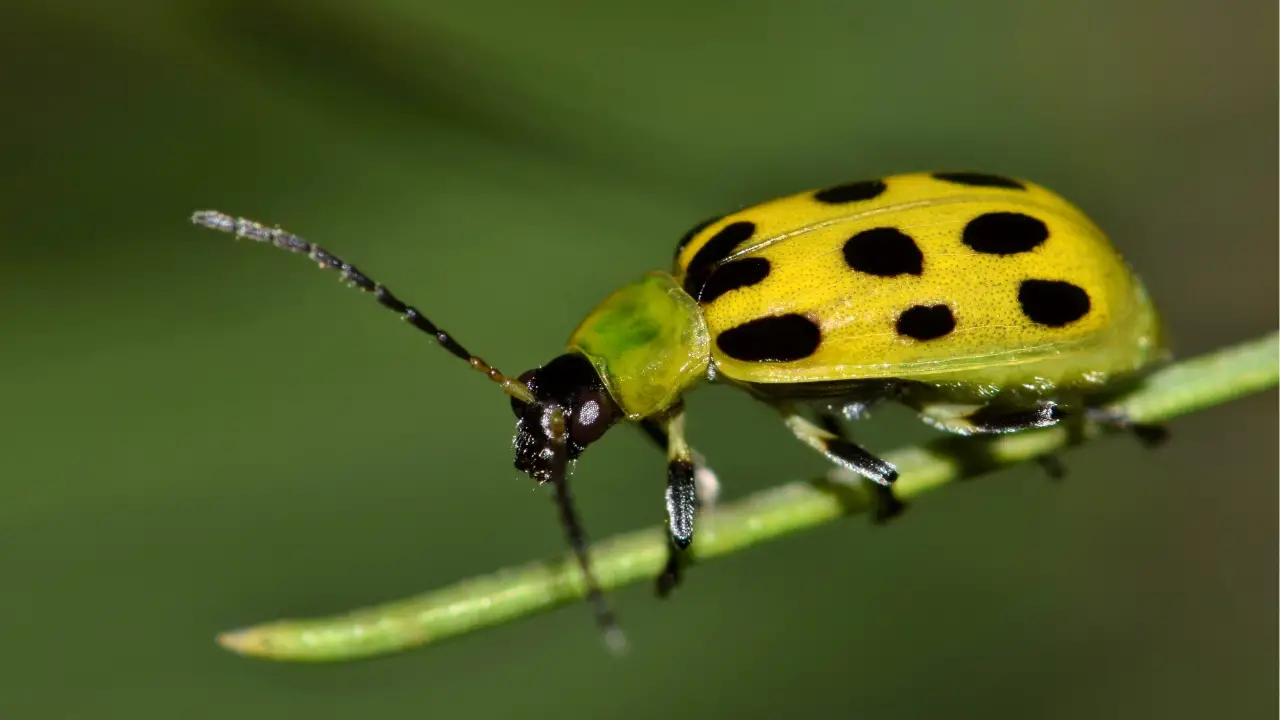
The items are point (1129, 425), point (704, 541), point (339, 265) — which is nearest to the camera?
point (704, 541)

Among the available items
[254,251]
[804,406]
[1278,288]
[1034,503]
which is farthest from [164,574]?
[1278,288]

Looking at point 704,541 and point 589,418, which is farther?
point 589,418

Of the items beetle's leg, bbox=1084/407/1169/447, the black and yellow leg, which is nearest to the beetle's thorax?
the black and yellow leg

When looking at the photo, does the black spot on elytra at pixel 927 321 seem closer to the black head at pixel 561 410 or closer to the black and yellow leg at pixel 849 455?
the black and yellow leg at pixel 849 455

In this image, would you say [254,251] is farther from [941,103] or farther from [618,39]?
[941,103]

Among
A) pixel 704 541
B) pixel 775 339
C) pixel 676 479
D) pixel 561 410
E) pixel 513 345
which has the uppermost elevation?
→ pixel 513 345

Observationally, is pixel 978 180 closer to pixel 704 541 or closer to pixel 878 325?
pixel 878 325

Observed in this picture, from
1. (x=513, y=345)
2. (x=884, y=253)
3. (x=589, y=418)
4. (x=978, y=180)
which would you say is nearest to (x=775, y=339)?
(x=884, y=253)

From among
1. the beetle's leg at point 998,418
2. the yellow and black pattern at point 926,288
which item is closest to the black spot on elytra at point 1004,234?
the yellow and black pattern at point 926,288
